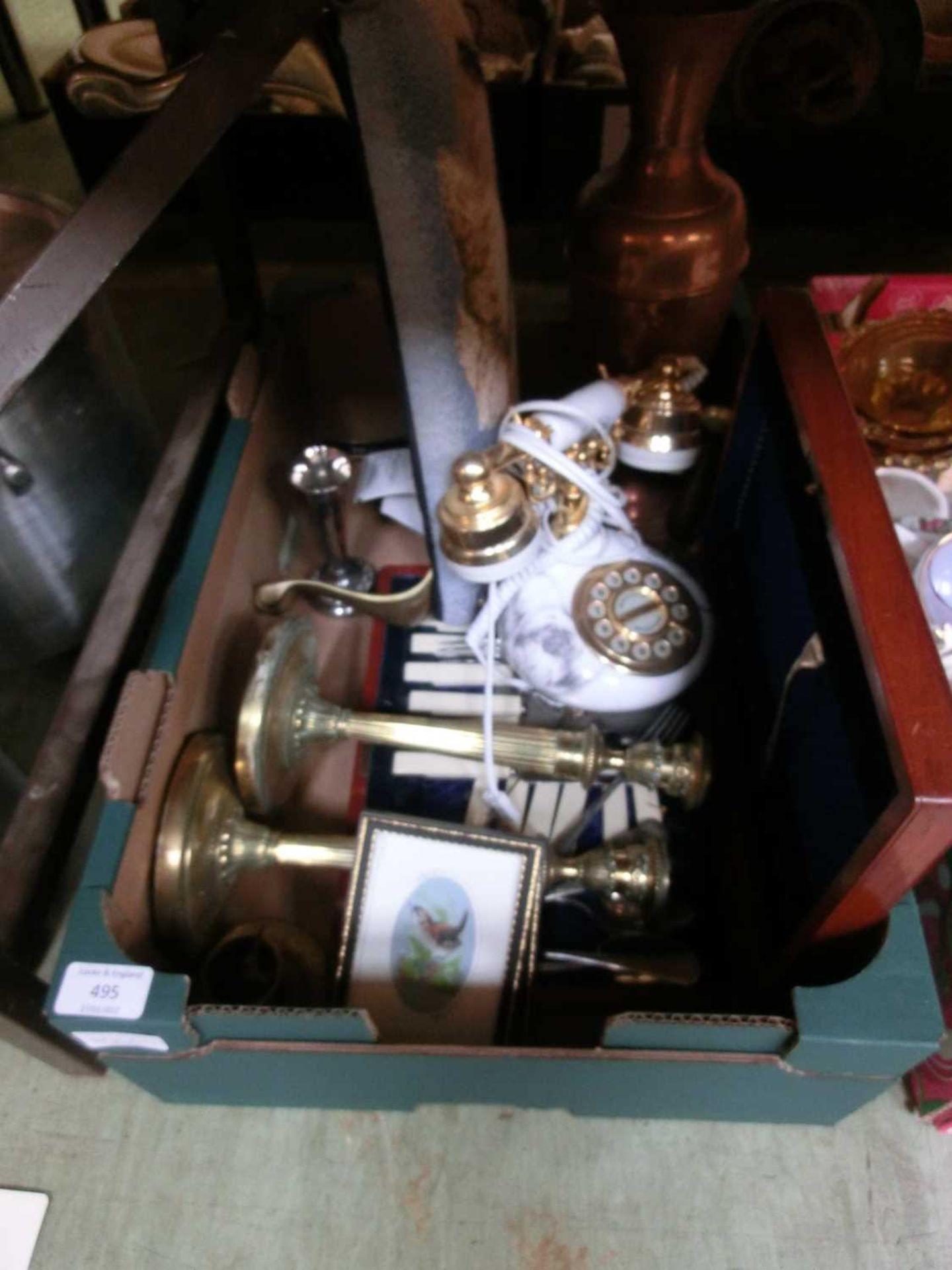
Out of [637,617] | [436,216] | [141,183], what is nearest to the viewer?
[141,183]

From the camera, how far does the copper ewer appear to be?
0.65m

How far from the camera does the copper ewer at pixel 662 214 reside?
2.15 ft

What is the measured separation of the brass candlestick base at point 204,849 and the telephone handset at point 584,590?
0.70 ft

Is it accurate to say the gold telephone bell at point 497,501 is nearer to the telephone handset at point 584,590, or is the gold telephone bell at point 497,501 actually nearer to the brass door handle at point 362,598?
the telephone handset at point 584,590

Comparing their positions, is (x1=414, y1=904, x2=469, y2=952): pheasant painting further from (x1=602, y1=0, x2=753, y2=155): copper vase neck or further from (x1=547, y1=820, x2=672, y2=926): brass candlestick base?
(x1=602, y1=0, x2=753, y2=155): copper vase neck

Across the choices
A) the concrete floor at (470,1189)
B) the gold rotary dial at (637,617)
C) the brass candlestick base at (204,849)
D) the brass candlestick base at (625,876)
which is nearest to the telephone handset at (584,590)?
the gold rotary dial at (637,617)

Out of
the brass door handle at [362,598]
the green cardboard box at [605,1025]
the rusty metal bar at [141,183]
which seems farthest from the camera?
the brass door handle at [362,598]

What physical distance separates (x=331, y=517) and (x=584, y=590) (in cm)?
31

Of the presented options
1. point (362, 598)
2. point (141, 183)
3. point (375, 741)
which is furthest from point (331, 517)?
point (141, 183)

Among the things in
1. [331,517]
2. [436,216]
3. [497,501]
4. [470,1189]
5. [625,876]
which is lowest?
[470,1189]

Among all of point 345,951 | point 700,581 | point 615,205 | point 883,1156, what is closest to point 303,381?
point 615,205

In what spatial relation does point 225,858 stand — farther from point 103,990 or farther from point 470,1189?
point 470,1189

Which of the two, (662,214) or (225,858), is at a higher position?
(662,214)

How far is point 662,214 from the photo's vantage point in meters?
0.77
